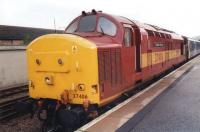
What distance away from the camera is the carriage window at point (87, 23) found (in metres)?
9.25

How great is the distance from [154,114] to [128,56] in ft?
7.34

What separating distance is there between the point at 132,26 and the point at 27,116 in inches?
193

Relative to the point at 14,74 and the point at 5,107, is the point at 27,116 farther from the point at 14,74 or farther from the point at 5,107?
the point at 14,74

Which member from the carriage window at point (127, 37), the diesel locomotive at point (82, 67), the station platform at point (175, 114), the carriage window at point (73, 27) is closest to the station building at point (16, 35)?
the carriage window at point (73, 27)

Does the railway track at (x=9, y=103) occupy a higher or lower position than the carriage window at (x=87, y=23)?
lower

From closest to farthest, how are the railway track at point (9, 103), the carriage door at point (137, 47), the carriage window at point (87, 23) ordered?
the carriage window at point (87, 23)
the carriage door at point (137, 47)
the railway track at point (9, 103)

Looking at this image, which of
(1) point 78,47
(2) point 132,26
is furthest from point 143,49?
(1) point 78,47

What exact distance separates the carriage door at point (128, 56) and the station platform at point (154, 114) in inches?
28.1

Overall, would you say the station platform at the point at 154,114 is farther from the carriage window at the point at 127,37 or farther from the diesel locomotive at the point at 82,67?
the carriage window at the point at 127,37

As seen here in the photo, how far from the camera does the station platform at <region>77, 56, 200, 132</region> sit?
22.7 ft

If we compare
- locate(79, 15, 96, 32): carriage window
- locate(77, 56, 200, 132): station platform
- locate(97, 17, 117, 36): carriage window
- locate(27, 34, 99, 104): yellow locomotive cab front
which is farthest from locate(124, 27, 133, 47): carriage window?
locate(27, 34, 99, 104): yellow locomotive cab front

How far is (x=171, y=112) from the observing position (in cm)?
827

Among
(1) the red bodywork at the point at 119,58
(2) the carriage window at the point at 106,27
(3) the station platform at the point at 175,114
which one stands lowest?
(3) the station platform at the point at 175,114

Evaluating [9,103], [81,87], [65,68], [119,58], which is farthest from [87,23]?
[9,103]
